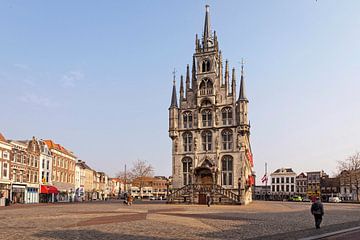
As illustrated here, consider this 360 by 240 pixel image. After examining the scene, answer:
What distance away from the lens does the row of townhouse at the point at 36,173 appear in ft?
179

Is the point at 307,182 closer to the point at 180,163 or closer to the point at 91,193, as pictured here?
the point at 91,193

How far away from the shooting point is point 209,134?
60.6 metres

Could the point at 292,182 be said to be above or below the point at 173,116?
below

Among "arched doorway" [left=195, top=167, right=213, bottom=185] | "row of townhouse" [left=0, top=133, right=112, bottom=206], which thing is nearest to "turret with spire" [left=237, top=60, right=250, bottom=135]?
"arched doorway" [left=195, top=167, right=213, bottom=185]

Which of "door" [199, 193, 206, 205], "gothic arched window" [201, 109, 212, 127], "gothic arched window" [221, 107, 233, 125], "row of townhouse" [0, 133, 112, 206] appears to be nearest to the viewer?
"row of townhouse" [0, 133, 112, 206]

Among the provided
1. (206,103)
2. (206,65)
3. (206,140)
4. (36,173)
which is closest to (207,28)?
(206,65)

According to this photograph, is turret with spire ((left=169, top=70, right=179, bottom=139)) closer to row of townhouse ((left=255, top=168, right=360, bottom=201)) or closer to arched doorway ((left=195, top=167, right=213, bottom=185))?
arched doorway ((left=195, top=167, right=213, bottom=185))

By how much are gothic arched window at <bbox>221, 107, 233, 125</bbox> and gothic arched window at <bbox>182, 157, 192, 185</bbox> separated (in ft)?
27.9

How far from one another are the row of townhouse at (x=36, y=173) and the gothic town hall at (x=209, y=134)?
23456 mm

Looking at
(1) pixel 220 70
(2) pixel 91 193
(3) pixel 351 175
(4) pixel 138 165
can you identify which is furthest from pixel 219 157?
(2) pixel 91 193

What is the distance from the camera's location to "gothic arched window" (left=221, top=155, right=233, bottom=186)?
57969mm

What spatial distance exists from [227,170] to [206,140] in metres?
5.98

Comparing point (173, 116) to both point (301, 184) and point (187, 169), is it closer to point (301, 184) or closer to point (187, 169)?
point (187, 169)

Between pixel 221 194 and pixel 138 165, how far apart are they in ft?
184
